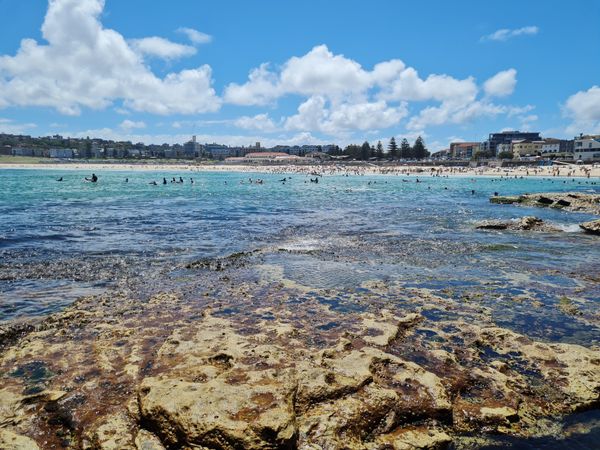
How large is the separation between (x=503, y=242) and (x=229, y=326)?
44.3 ft

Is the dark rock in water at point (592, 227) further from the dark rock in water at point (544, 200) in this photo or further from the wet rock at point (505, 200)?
the wet rock at point (505, 200)

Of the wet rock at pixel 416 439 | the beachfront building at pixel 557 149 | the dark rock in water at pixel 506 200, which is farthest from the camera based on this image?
the beachfront building at pixel 557 149

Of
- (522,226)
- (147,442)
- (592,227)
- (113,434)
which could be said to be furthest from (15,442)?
(592,227)

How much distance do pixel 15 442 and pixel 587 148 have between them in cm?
16211

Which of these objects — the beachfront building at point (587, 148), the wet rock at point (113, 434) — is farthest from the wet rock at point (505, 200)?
the beachfront building at point (587, 148)

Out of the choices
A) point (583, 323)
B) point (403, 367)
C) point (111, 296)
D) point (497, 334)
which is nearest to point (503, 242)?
point (583, 323)

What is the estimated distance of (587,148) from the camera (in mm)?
131750

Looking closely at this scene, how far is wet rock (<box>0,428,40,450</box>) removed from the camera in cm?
414

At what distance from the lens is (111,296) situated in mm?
9289

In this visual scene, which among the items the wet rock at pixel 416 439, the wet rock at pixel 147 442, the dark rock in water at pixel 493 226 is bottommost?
the wet rock at pixel 416 439

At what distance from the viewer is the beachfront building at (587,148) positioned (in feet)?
420

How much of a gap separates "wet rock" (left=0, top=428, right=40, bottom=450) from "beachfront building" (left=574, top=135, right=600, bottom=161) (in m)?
153

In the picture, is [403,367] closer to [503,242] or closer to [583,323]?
[583,323]

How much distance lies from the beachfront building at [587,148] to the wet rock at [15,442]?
153 meters
